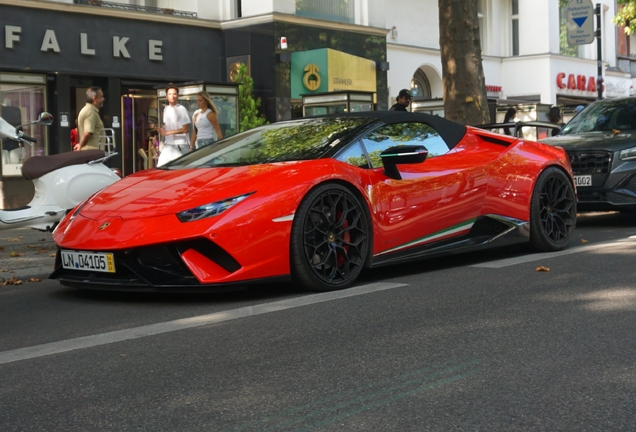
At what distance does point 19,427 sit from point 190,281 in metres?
2.44

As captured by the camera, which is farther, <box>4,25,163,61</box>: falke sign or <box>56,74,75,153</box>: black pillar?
<box>56,74,75,153</box>: black pillar

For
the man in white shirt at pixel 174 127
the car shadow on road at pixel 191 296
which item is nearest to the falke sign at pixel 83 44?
the man in white shirt at pixel 174 127

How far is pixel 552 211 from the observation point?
826cm

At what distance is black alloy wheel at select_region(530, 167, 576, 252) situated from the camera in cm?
805

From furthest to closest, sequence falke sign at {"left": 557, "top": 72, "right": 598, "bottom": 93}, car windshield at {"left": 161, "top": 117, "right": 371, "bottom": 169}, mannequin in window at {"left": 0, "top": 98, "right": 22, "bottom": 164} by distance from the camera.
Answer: falke sign at {"left": 557, "top": 72, "right": 598, "bottom": 93} < mannequin in window at {"left": 0, "top": 98, "right": 22, "bottom": 164} < car windshield at {"left": 161, "top": 117, "right": 371, "bottom": 169}

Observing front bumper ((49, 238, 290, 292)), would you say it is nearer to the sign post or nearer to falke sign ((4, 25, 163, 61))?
falke sign ((4, 25, 163, 61))

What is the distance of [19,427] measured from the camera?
3.45m

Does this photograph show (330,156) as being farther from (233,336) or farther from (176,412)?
(176,412)

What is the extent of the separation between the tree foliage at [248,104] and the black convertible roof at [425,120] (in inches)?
523

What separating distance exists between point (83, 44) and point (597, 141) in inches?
470

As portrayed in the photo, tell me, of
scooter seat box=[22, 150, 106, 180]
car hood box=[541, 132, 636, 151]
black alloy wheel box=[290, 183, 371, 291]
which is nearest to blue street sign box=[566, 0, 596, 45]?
car hood box=[541, 132, 636, 151]

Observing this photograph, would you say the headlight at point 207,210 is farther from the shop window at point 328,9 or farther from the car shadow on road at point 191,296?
the shop window at point 328,9

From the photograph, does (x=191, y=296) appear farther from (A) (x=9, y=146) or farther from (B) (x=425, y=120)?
(A) (x=9, y=146)

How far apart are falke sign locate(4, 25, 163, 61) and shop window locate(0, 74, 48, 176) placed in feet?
2.13
